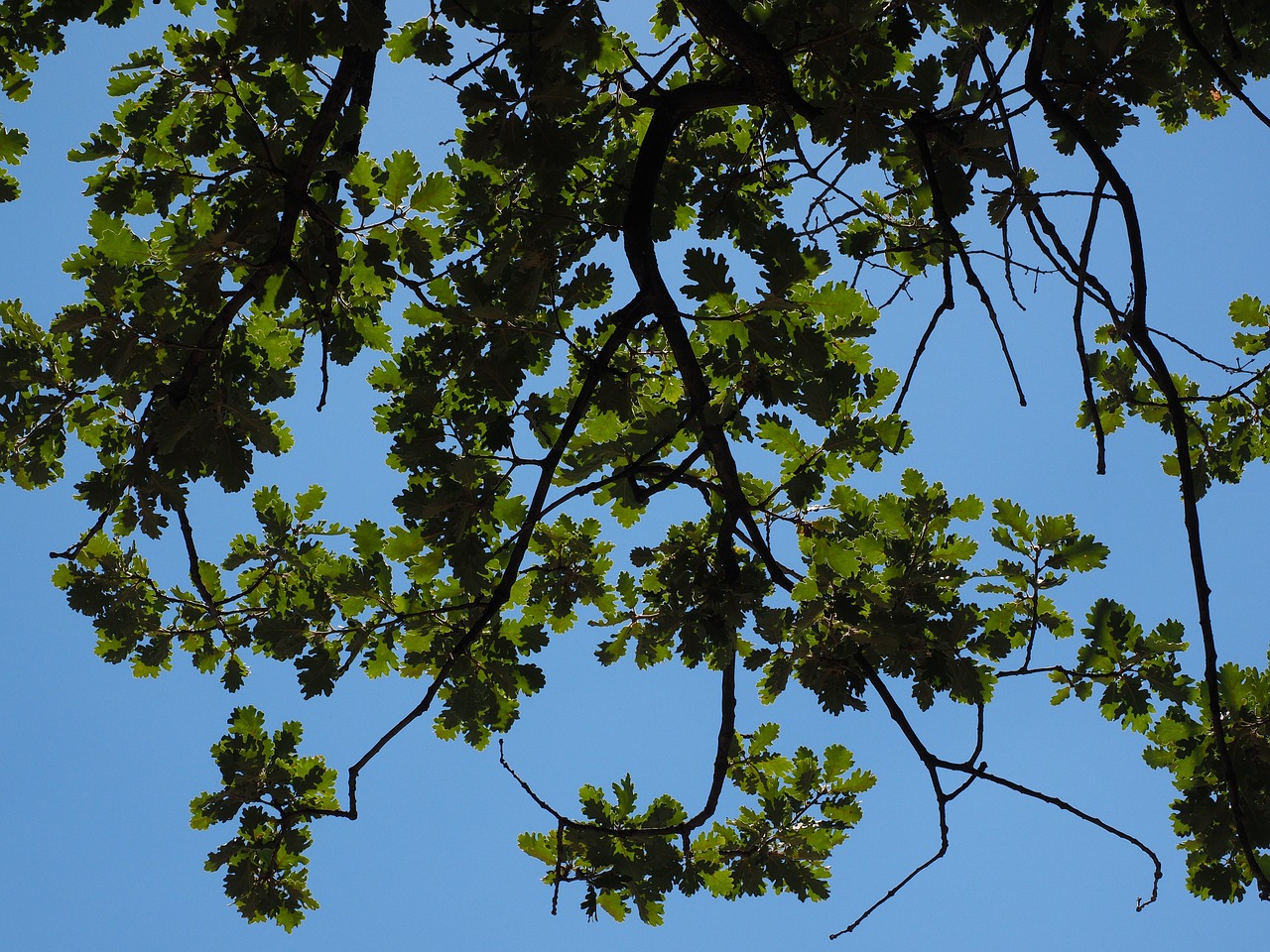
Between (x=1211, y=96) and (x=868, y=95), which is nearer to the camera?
(x=868, y=95)

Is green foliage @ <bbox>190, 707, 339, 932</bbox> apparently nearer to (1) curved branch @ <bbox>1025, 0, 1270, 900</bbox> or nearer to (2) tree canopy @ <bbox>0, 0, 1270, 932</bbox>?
(2) tree canopy @ <bbox>0, 0, 1270, 932</bbox>

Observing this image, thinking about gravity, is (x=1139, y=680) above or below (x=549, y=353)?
below

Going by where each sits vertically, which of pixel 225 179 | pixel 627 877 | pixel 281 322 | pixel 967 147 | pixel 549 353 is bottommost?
pixel 627 877

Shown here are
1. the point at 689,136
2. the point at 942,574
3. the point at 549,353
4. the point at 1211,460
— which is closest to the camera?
the point at 942,574

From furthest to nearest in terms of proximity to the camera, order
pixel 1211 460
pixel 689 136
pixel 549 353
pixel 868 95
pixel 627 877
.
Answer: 1. pixel 1211 460
2. pixel 689 136
3. pixel 549 353
4. pixel 627 877
5. pixel 868 95

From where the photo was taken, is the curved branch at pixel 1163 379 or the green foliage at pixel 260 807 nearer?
the curved branch at pixel 1163 379

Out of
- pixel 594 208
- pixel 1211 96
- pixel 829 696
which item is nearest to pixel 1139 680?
pixel 829 696

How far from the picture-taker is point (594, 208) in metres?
4.66

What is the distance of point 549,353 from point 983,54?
219 centimetres

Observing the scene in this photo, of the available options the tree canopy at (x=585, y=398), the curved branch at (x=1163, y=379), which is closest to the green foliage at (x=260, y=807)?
the tree canopy at (x=585, y=398)

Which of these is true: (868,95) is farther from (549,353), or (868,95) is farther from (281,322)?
(281,322)

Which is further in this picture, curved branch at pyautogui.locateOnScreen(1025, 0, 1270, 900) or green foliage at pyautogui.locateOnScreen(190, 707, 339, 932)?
green foliage at pyautogui.locateOnScreen(190, 707, 339, 932)

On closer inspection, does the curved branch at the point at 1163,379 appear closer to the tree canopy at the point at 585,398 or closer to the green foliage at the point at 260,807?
the tree canopy at the point at 585,398

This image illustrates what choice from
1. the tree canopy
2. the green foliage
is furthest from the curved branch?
the green foliage
